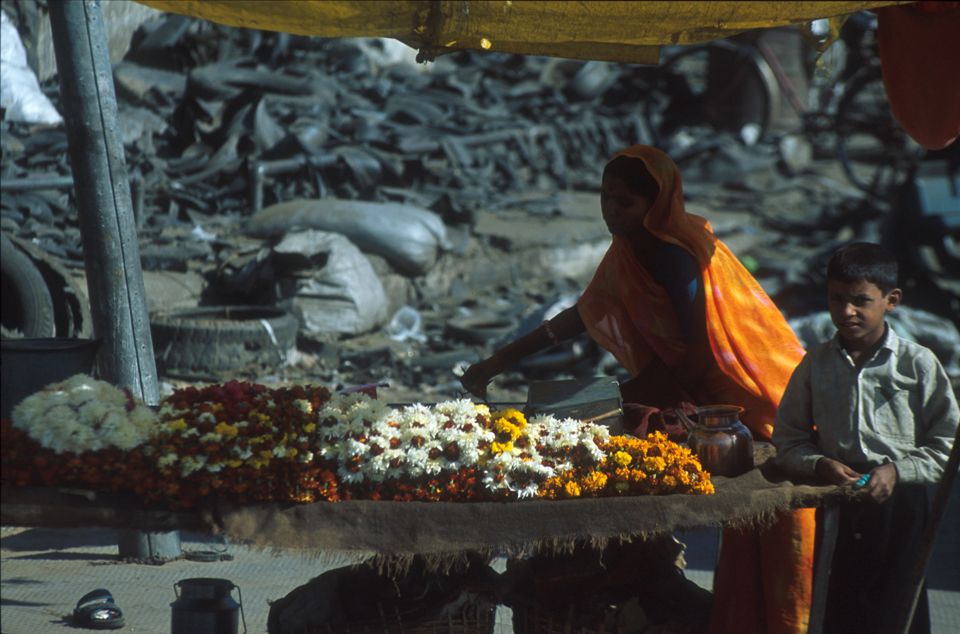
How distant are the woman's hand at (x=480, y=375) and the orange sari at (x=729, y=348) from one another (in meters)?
0.36

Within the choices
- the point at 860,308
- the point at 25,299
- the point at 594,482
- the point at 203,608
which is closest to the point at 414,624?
the point at 203,608

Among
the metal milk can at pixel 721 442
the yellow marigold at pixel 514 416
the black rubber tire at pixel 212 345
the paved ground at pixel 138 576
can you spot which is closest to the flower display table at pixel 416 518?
the metal milk can at pixel 721 442

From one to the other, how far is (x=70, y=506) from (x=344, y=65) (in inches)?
516

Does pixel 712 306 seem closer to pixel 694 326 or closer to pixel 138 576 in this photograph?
pixel 694 326

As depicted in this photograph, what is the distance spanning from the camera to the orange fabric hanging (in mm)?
3363

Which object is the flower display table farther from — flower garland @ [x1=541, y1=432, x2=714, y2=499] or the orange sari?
the orange sari

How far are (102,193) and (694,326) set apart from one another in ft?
8.07

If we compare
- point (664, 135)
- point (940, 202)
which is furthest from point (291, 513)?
point (664, 135)

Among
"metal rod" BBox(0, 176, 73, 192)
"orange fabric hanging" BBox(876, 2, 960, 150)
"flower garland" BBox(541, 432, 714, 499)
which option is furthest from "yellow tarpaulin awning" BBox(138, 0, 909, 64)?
"metal rod" BBox(0, 176, 73, 192)

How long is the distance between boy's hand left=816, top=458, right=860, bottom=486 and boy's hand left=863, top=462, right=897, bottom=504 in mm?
46

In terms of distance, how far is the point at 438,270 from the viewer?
1084 cm

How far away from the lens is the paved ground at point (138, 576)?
4584 millimetres

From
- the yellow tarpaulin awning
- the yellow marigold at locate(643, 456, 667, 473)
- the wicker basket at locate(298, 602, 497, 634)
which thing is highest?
the yellow tarpaulin awning

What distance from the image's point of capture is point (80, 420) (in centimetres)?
305
